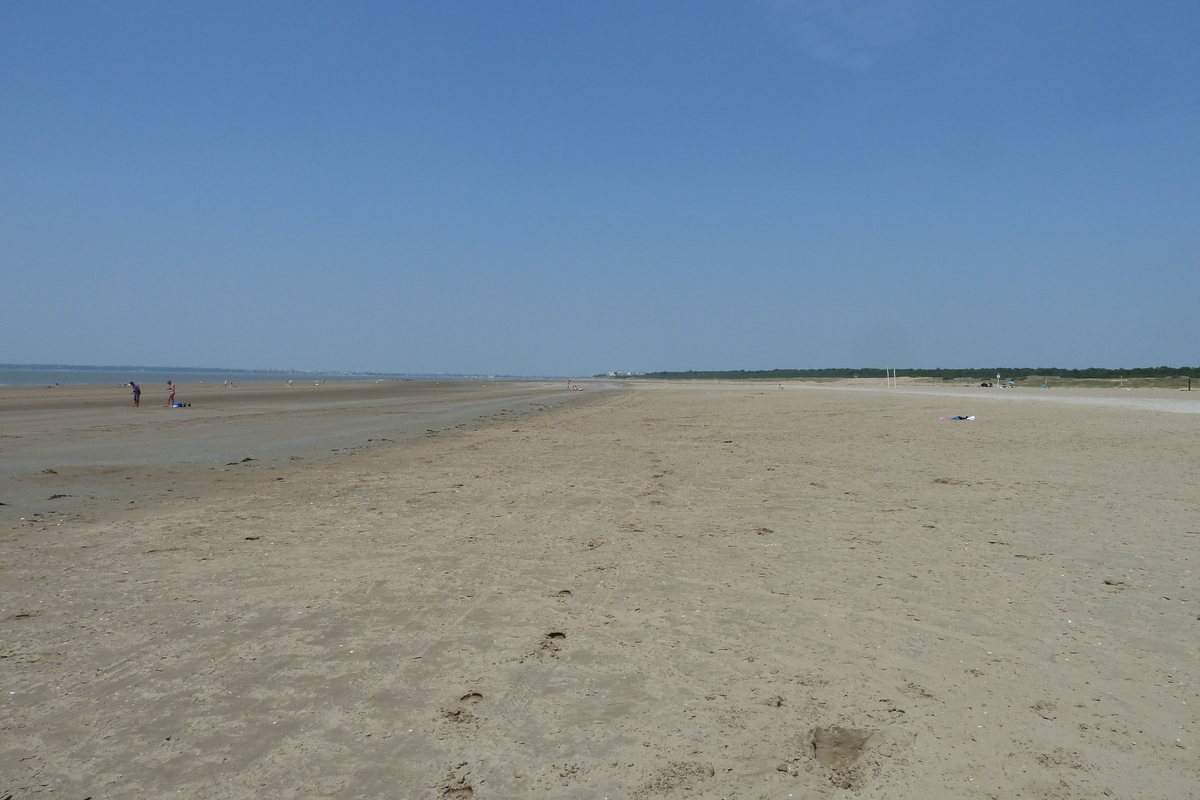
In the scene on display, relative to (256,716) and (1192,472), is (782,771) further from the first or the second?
(1192,472)

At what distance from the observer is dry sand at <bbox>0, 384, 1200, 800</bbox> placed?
2.91 m

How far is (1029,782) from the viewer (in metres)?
2.79

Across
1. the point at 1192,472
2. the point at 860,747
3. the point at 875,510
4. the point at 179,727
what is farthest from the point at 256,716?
the point at 1192,472

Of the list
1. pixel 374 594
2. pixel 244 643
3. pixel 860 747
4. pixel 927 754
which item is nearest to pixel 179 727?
pixel 244 643

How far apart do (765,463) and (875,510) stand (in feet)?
12.2

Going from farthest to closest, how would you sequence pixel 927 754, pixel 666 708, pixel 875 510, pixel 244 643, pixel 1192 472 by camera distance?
pixel 1192 472 < pixel 875 510 < pixel 244 643 < pixel 666 708 < pixel 927 754

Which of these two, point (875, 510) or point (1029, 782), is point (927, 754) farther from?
point (875, 510)

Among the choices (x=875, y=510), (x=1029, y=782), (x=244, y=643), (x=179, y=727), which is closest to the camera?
(x=1029, y=782)

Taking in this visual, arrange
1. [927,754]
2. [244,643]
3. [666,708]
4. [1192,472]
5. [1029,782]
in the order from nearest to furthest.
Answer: [1029,782]
[927,754]
[666,708]
[244,643]
[1192,472]

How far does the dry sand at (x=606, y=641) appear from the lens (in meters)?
2.91

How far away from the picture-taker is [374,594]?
16.5ft

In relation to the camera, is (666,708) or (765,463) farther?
(765,463)

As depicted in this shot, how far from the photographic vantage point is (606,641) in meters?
4.19

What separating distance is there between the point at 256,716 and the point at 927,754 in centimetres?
325
